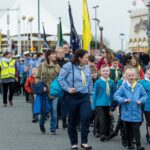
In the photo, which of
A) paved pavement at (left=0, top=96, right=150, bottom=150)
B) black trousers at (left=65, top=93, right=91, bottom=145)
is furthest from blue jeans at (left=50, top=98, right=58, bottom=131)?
black trousers at (left=65, top=93, right=91, bottom=145)

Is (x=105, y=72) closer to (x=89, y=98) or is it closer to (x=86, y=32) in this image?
(x=89, y=98)

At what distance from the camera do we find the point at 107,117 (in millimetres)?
12938

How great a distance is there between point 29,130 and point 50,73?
4.60 feet

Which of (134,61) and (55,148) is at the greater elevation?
(134,61)

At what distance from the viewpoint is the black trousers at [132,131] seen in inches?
445

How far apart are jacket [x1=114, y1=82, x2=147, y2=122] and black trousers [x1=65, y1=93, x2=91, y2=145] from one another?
538mm

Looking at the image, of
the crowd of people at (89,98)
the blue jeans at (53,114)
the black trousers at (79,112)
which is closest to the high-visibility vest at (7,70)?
the crowd of people at (89,98)

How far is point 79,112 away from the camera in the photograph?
11523mm

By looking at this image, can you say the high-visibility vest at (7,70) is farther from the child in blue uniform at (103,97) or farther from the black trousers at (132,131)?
the black trousers at (132,131)

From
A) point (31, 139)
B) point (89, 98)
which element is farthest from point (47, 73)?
point (89, 98)

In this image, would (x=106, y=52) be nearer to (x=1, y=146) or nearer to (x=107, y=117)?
(x=107, y=117)

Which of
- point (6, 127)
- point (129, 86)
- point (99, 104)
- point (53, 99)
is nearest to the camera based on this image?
point (129, 86)

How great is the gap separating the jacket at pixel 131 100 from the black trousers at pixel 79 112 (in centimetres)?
54

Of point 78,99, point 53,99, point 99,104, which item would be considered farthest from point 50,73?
point 78,99
